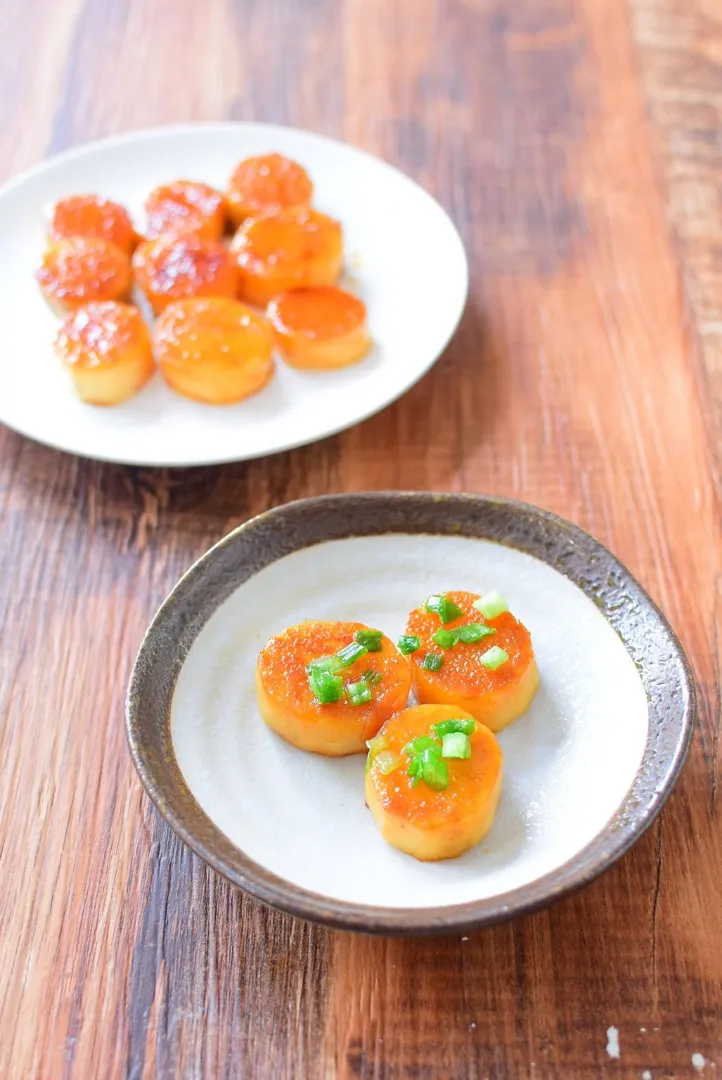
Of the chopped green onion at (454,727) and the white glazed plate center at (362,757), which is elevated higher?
the chopped green onion at (454,727)

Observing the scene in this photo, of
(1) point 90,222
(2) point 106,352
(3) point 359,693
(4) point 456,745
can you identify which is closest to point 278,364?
(2) point 106,352

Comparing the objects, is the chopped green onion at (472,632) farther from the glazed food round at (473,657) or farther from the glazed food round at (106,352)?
the glazed food round at (106,352)

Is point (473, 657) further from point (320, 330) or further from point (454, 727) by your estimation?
point (320, 330)

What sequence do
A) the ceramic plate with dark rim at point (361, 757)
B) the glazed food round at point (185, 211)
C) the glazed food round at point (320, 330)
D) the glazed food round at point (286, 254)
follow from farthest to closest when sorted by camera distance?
the glazed food round at point (185, 211) → the glazed food round at point (286, 254) → the glazed food round at point (320, 330) → the ceramic plate with dark rim at point (361, 757)

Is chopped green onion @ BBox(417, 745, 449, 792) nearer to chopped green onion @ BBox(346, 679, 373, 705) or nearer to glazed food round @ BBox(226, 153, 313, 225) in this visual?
chopped green onion @ BBox(346, 679, 373, 705)

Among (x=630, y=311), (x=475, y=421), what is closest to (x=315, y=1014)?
(x=475, y=421)

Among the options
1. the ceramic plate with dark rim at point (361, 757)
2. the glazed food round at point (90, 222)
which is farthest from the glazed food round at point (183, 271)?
the ceramic plate with dark rim at point (361, 757)
